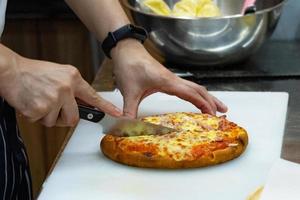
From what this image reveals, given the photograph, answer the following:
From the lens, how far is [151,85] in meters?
1.18

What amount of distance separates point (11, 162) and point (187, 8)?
0.53 metres

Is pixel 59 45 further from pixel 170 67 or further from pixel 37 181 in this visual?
pixel 170 67

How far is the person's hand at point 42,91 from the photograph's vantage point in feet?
3.19

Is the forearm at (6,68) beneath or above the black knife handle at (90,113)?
above

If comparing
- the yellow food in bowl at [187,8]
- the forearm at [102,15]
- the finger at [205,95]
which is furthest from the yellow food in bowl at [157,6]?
the finger at [205,95]

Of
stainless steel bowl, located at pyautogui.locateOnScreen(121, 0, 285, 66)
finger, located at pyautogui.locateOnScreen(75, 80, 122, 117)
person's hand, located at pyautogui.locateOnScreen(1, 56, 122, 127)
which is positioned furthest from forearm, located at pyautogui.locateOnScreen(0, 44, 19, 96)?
stainless steel bowl, located at pyautogui.locateOnScreen(121, 0, 285, 66)

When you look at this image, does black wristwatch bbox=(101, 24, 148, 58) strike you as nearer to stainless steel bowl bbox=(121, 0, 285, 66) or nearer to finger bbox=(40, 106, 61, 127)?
stainless steel bowl bbox=(121, 0, 285, 66)

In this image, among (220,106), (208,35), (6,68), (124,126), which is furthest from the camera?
(208,35)

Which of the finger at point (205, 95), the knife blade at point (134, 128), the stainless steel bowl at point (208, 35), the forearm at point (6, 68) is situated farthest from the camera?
the stainless steel bowl at point (208, 35)

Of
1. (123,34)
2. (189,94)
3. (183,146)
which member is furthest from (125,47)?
(183,146)

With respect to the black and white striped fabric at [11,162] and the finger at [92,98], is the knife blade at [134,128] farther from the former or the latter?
the black and white striped fabric at [11,162]

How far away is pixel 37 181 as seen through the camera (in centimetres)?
201

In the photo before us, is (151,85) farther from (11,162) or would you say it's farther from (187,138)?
(11,162)

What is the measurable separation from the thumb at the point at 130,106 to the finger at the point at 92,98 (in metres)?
0.05
